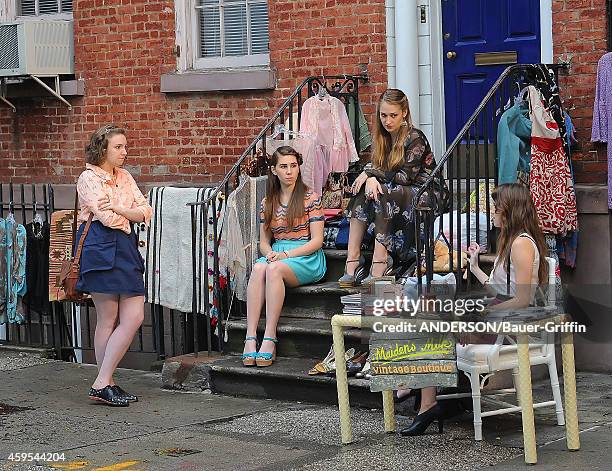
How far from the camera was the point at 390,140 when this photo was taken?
9.04 metres

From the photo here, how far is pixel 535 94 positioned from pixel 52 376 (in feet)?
14.0

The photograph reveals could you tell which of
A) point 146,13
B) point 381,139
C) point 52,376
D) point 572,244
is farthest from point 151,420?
point 146,13

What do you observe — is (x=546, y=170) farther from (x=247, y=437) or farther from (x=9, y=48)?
(x=9, y=48)

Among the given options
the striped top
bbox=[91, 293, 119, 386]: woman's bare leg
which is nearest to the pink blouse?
bbox=[91, 293, 119, 386]: woman's bare leg

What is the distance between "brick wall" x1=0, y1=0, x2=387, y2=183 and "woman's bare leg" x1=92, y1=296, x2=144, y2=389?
9.57ft

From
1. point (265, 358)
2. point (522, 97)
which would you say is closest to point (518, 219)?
point (522, 97)

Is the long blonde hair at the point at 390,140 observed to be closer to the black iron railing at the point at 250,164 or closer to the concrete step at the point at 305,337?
the black iron railing at the point at 250,164

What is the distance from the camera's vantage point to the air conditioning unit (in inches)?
476

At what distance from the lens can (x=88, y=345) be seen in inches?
468

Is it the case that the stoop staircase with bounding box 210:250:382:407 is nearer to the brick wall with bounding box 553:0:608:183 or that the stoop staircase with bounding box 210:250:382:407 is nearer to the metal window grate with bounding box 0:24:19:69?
the brick wall with bounding box 553:0:608:183

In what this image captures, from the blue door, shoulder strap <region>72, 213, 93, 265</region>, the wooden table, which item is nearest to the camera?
the wooden table

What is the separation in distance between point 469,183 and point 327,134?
67.9 inches

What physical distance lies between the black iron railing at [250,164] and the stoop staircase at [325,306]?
0.03 metres

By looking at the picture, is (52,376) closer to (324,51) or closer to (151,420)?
(151,420)
